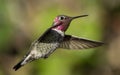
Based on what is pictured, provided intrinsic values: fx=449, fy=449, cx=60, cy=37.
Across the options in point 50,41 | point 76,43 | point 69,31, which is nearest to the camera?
point 50,41

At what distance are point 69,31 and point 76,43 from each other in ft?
12.1

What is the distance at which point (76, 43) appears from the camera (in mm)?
3012

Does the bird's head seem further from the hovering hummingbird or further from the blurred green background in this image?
the blurred green background

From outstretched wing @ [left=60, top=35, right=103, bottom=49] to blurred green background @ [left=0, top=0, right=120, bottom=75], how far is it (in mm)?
3619

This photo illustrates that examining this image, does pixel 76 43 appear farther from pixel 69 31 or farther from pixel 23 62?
pixel 69 31

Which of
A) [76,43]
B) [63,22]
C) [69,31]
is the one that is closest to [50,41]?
[63,22]

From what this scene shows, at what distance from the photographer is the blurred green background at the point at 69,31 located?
7332 mm

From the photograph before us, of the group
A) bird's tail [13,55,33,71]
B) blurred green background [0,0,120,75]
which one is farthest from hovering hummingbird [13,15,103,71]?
blurred green background [0,0,120,75]

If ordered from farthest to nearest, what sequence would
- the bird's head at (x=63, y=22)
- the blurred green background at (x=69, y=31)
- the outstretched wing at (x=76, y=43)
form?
the blurred green background at (x=69, y=31), the outstretched wing at (x=76, y=43), the bird's head at (x=63, y=22)

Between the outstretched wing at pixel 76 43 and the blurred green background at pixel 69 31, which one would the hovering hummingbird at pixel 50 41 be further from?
the blurred green background at pixel 69 31

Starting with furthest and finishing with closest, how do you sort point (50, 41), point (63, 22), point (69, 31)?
point (69, 31)
point (50, 41)
point (63, 22)

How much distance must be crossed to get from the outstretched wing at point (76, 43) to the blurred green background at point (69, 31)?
362cm

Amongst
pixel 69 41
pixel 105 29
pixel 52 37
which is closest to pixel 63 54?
pixel 105 29

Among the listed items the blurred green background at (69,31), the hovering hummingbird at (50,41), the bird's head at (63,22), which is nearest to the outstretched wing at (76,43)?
the hovering hummingbird at (50,41)
